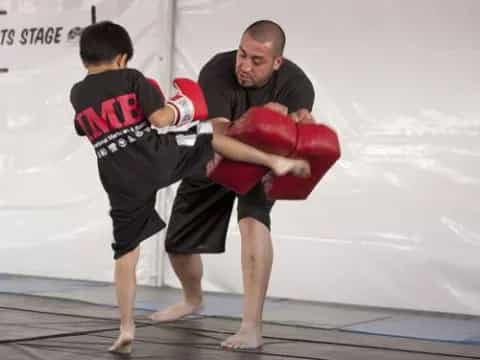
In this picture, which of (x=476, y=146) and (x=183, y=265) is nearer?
(x=183, y=265)

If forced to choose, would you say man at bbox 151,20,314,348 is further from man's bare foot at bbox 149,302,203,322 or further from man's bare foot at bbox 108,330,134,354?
man's bare foot at bbox 108,330,134,354

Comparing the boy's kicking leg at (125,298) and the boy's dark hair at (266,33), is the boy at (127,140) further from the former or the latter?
the boy's dark hair at (266,33)

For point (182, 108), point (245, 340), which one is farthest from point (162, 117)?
point (245, 340)

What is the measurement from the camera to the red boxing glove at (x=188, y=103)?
2963mm

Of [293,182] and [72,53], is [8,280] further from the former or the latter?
[293,182]

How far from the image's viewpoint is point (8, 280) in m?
5.14

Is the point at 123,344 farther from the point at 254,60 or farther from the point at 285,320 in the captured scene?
the point at 285,320

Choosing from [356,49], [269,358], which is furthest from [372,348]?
[356,49]

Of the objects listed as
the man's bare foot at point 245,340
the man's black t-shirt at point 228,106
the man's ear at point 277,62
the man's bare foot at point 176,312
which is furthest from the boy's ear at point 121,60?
the man's bare foot at point 176,312

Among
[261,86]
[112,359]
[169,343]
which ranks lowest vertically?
[169,343]

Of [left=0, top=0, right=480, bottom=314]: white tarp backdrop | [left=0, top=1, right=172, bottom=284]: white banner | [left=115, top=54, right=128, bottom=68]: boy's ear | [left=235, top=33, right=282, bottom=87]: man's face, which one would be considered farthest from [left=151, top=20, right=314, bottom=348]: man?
[left=0, top=1, right=172, bottom=284]: white banner

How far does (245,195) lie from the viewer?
3.29 m

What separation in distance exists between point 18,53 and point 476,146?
268 cm

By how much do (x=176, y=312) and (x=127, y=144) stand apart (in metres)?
1.04
